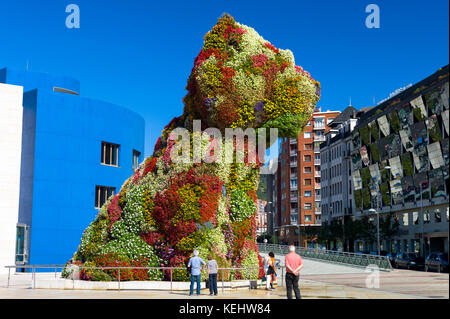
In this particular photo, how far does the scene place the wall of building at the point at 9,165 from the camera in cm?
3191

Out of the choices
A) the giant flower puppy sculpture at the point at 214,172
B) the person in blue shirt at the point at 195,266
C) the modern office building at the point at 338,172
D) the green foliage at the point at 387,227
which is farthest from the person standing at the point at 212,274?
the modern office building at the point at 338,172

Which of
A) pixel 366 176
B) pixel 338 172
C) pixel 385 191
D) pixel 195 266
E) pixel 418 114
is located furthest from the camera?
pixel 338 172

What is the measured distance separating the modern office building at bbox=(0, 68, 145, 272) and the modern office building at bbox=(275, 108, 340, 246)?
76.0 m

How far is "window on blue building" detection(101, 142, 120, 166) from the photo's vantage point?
35938mm

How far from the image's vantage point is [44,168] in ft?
106

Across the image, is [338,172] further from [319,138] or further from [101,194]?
[101,194]

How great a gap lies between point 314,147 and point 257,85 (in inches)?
3745

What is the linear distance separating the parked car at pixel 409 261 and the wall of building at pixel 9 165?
27549mm

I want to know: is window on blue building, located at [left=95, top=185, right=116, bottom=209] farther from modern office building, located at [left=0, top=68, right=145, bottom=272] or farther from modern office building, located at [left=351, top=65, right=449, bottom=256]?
modern office building, located at [left=351, top=65, right=449, bottom=256]

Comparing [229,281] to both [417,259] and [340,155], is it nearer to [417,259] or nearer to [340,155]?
[417,259]

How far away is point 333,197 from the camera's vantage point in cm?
9419

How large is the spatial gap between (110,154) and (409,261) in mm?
23688

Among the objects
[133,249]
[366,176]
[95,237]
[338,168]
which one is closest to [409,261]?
[366,176]

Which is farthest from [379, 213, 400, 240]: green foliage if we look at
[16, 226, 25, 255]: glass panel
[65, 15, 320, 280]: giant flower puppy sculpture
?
[65, 15, 320, 280]: giant flower puppy sculpture
